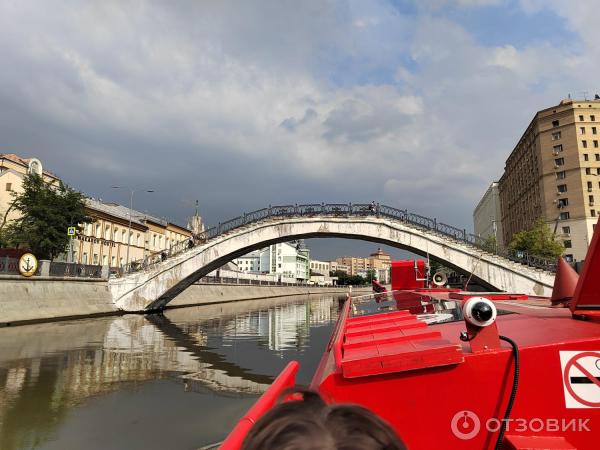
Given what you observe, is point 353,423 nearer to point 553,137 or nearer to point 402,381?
point 402,381

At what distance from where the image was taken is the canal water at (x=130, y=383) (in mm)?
5750

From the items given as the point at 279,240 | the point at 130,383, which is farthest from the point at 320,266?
the point at 130,383

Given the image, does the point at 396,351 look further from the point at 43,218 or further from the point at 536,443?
the point at 43,218

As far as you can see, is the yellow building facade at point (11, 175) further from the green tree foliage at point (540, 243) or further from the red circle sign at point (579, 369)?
the green tree foliage at point (540, 243)

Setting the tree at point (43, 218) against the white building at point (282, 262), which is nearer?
the tree at point (43, 218)

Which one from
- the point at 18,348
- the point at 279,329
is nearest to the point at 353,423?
the point at 18,348

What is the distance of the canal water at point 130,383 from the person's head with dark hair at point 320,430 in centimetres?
524

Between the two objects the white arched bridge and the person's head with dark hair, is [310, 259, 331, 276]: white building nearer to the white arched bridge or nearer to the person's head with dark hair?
the white arched bridge

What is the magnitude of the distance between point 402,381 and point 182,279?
24.8 meters

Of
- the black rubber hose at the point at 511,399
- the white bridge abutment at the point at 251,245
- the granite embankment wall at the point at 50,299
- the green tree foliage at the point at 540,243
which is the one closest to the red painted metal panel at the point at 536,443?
the black rubber hose at the point at 511,399

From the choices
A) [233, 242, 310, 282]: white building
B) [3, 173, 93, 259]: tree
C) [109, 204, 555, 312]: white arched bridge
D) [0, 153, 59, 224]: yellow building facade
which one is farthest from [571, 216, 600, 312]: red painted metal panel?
[233, 242, 310, 282]: white building

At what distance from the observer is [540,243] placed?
4038 centimetres

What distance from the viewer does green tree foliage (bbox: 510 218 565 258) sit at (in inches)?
1577

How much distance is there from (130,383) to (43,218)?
76.7 feet
